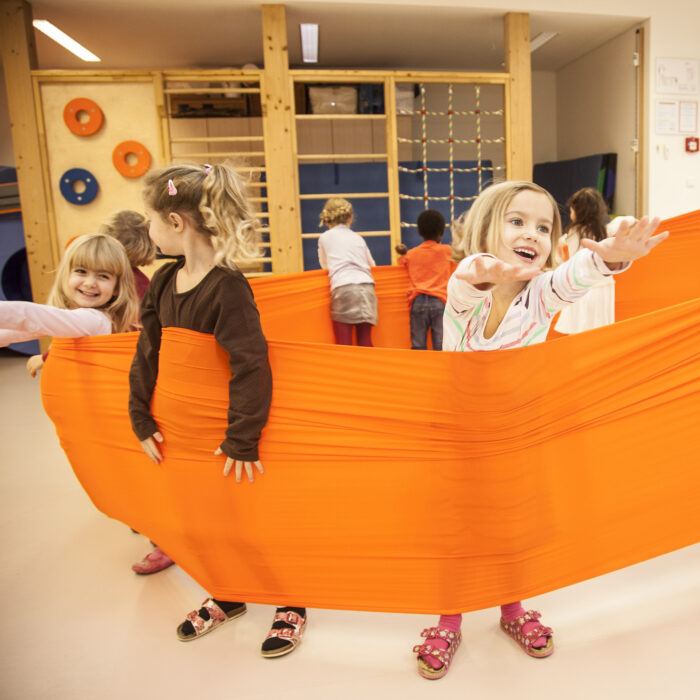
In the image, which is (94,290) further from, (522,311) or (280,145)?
(280,145)

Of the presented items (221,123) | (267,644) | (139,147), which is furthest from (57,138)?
(267,644)

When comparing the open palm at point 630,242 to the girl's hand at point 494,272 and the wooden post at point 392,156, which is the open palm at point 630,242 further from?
the wooden post at point 392,156

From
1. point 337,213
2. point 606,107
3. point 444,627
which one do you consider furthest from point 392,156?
Answer: point 444,627

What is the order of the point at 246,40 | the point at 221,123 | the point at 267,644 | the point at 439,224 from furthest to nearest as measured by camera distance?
the point at 221,123, the point at 246,40, the point at 439,224, the point at 267,644

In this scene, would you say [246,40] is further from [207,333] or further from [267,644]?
[267,644]

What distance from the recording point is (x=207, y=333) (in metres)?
1.23

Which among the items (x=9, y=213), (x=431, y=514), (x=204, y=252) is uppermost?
(x=9, y=213)

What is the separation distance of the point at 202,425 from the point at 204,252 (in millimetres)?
396

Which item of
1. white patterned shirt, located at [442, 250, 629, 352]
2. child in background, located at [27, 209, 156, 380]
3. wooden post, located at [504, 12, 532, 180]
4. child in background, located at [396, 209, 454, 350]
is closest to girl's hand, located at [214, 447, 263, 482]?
white patterned shirt, located at [442, 250, 629, 352]

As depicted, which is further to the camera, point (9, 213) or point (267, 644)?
point (9, 213)

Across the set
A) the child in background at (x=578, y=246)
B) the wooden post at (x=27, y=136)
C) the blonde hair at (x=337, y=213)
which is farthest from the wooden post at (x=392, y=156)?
the wooden post at (x=27, y=136)

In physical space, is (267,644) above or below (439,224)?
below

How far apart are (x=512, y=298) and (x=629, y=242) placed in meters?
0.33

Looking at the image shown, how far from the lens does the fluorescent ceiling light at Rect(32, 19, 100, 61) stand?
5284mm
